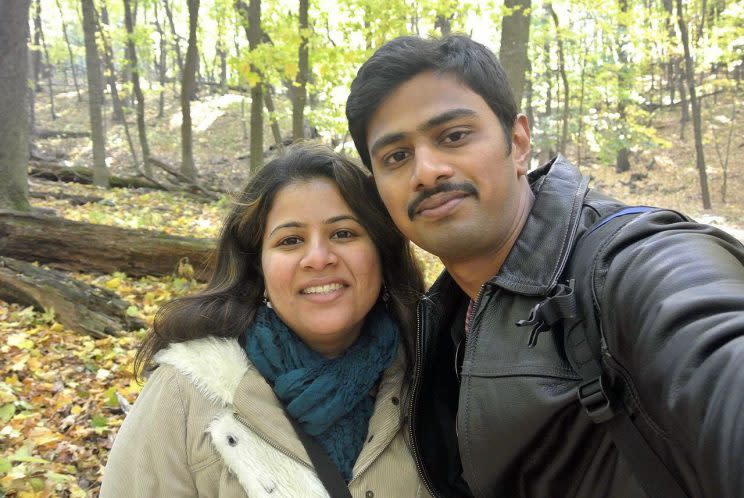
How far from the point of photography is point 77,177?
14.9 m

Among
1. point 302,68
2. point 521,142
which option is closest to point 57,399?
point 521,142

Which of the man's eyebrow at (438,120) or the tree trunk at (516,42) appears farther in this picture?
the tree trunk at (516,42)

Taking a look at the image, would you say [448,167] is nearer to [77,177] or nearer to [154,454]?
[154,454]

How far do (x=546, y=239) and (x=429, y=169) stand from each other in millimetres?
512

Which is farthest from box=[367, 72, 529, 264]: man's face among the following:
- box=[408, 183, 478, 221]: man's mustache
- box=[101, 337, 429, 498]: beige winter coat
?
box=[101, 337, 429, 498]: beige winter coat

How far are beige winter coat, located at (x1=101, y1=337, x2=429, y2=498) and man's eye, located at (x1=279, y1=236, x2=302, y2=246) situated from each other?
48 centimetres

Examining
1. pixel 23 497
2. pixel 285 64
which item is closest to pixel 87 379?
pixel 23 497

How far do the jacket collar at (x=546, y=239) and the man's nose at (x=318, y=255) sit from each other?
2.25 ft

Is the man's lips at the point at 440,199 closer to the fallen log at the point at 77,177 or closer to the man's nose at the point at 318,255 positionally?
the man's nose at the point at 318,255

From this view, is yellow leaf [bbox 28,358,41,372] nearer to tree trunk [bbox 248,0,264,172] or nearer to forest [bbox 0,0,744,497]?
forest [bbox 0,0,744,497]

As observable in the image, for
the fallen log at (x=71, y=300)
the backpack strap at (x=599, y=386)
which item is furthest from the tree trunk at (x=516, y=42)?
the backpack strap at (x=599, y=386)

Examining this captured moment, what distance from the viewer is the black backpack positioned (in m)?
1.30

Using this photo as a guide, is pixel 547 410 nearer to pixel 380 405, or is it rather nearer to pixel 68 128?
pixel 380 405

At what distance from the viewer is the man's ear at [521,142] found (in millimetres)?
2293
